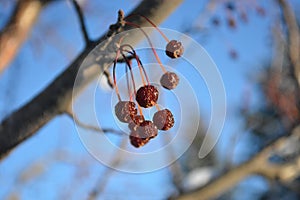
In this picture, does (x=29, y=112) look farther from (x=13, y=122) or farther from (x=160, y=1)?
(x=160, y=1)

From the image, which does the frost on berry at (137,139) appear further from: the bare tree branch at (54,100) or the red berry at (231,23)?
the red berry at (231,23)

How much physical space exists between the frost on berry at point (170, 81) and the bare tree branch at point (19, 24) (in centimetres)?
125

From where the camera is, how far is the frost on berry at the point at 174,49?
88cm

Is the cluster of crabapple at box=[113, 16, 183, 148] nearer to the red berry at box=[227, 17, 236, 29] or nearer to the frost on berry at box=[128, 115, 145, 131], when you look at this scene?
the frost on berry at box=[128, 115, 145, 131]

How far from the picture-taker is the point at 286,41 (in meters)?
1.89

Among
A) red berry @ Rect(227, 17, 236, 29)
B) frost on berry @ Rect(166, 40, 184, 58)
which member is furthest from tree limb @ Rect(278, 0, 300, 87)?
frost on berry @ Rect(166, 40, 184, 58)

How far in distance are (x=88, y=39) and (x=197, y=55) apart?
47 centimetres

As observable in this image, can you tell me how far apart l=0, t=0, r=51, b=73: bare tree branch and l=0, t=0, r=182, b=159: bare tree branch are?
3.54 feet

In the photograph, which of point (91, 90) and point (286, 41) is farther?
point (286, 41)

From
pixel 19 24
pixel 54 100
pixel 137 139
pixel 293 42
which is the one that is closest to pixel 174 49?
pixel 137 139

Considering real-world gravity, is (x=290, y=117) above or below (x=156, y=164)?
below

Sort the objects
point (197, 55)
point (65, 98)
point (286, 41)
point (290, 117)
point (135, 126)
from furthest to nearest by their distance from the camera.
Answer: point (290, 117) → point (286, 41) → point (197, 55) → point (65, 98) → point (135, 126)

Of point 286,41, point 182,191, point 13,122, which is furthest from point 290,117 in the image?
point 13,122

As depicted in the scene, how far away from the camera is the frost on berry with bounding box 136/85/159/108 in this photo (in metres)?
0.86
